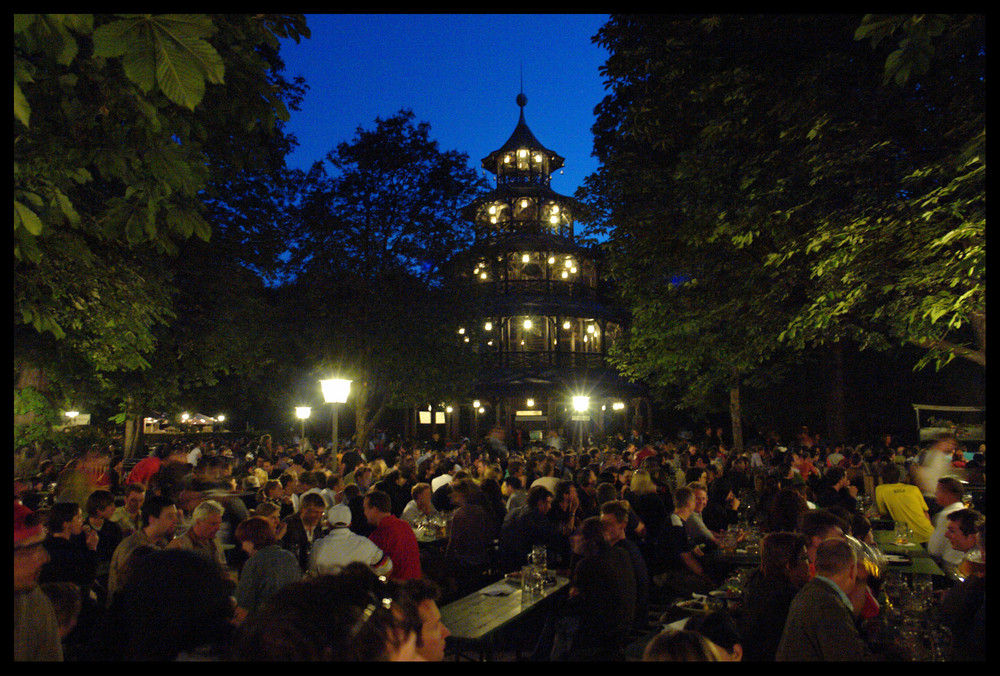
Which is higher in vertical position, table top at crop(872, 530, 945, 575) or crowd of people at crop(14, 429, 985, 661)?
crowd of people at crop(14, 429, 985, 661)

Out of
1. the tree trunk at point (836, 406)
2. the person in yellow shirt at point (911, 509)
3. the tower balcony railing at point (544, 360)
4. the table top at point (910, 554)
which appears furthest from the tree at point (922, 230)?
the tower balcony railing at point (544, 360)

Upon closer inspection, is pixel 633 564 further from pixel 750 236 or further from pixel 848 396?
pixel 848 396

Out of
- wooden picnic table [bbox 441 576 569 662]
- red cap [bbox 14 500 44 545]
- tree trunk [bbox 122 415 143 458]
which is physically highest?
tree trunk [bbox 122 415 143 458]

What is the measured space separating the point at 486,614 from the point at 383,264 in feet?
53.9

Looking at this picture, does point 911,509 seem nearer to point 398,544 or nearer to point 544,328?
point 398,544

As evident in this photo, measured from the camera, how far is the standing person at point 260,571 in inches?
186

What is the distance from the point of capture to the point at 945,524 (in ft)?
22.2

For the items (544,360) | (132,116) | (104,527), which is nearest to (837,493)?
(104,527)

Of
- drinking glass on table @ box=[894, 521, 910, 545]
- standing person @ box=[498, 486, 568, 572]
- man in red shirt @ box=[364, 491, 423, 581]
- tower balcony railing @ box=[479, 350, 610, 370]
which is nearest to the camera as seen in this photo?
man in red shirt @ box=[364, 491, 423, 581]

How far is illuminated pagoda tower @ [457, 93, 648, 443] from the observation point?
1314 inches

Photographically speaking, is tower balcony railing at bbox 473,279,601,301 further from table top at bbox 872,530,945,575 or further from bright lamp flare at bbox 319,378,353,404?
table top at bbox 872,530,945,575

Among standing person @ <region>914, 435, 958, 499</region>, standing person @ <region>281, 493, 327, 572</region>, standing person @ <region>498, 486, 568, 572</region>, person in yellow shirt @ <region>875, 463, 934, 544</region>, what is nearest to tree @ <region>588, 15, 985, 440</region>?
standing person @ <region>914, 435, 958, 499</region>

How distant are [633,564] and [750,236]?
19.0ft

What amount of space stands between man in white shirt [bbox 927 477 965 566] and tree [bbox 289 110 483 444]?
51.3 feet
